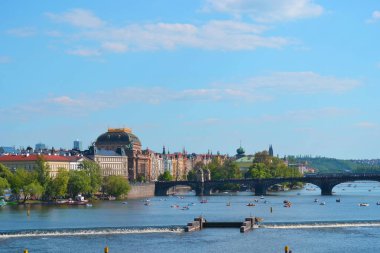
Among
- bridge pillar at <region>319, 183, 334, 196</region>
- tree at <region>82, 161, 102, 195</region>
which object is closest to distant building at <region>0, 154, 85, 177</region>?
tree at <region>82, 161, 102, 195</region>

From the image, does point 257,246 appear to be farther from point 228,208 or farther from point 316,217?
point 228,208

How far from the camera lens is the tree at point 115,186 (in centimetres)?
17112

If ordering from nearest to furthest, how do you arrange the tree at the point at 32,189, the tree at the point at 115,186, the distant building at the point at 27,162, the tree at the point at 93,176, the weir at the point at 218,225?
the weir at the point at 218,225 → the tree at the point at 32,189 → the tree at the point at 93,176 → the tree at the point at 115,186 → the distant building at the point at 27,162

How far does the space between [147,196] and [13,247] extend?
11830 cm

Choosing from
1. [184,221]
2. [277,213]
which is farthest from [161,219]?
[277,213]

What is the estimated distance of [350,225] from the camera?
3826 inches

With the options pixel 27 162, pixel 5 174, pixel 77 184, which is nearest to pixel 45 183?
pixel 77 184

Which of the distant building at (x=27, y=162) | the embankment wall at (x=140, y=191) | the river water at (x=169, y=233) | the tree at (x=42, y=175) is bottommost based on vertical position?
the river water at (x=169, y=233)

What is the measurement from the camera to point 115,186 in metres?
172

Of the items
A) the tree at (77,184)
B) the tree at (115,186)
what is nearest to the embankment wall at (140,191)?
the tree at (115,186)

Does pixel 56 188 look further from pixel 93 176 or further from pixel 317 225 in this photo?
pixel 317 225

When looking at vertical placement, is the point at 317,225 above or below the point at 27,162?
below

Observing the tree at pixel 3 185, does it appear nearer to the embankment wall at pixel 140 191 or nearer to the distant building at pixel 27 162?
the embankment wall at pixel 140 191

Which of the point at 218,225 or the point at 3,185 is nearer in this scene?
the point at 218,225
